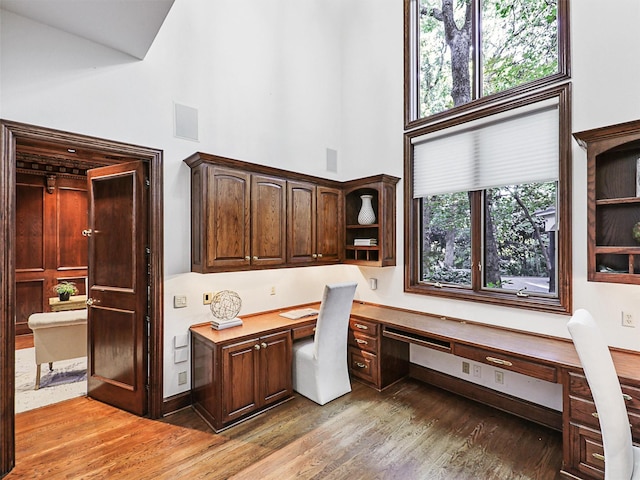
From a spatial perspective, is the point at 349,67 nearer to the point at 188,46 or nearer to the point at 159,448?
the point at 188,46

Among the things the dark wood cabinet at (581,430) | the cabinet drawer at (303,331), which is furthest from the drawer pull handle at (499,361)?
the cabinet drawer at (303,331)

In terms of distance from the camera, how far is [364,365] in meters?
3.45

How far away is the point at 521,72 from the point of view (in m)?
2.97

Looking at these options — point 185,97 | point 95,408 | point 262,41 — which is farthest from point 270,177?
point 95,408

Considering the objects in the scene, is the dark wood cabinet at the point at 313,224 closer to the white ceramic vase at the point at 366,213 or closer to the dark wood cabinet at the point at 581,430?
the white ceramic vase at the point at 366,213

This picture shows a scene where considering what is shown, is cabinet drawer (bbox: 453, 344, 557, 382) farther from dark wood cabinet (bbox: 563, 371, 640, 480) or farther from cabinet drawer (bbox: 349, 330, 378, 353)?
cabinet drawer (bbox: 349, 330, 378, 353)

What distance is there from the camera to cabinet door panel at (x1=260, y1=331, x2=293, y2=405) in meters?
2.91

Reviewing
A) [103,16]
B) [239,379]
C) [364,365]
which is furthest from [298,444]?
[103,16]

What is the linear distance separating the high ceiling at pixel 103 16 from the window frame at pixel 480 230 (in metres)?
2.65

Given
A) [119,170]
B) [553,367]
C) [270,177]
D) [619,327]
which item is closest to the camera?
[553,367]

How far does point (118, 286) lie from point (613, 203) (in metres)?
3.95

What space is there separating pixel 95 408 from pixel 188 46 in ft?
11.3

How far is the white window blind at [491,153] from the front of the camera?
2740 millimetres

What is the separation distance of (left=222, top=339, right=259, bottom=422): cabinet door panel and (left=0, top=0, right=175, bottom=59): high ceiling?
2.49 meters
